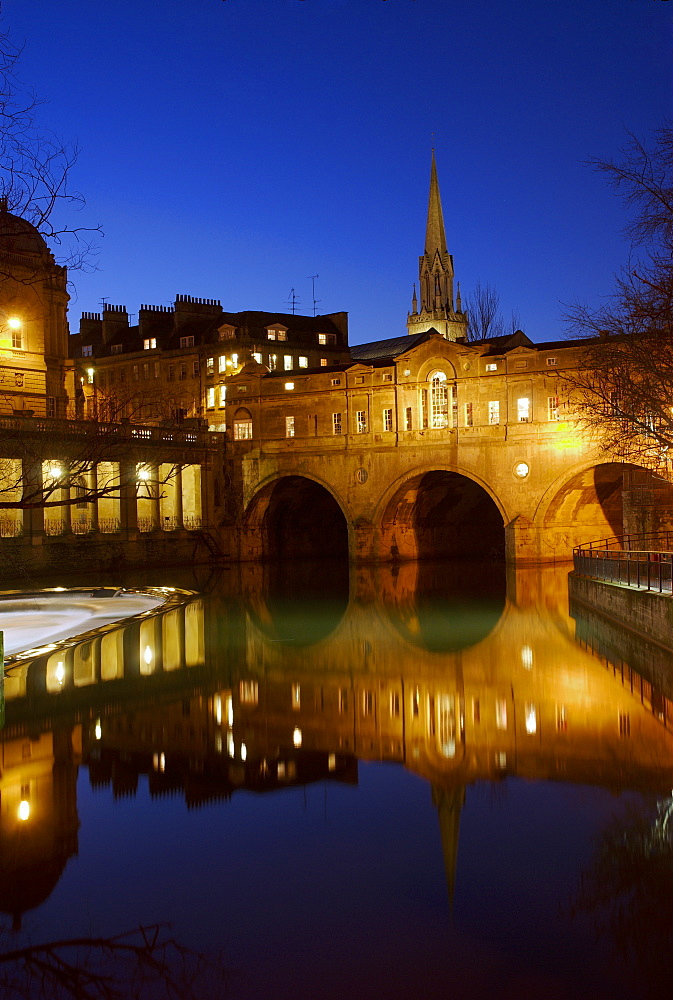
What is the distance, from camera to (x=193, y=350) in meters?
62.3

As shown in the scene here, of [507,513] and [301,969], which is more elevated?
[507,513]

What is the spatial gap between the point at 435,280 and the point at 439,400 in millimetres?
39076

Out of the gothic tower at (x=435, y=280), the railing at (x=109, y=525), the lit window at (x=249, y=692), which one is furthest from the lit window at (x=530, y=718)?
the gothic tower at (x=435, y=280)

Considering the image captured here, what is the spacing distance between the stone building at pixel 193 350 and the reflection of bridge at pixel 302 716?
4087 centimetres

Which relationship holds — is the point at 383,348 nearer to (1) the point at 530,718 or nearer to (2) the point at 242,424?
(2) the point at 242,424

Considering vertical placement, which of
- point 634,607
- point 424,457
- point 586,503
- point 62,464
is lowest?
point 634,607

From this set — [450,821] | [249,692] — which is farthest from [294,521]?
[450,821]

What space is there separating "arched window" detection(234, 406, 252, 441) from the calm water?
32.4 meters

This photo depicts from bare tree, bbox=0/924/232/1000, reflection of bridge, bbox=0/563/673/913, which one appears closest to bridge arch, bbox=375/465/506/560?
reflection of bridge, bbox=0/563/673/913

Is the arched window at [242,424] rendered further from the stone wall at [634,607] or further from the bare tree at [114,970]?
the bare tree at [114,970]

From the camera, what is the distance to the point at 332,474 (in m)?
46.2

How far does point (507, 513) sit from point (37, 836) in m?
35.1

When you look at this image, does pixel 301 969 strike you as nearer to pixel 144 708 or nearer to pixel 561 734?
pixel 561 734

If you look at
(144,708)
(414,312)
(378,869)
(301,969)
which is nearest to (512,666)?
(144,708)
